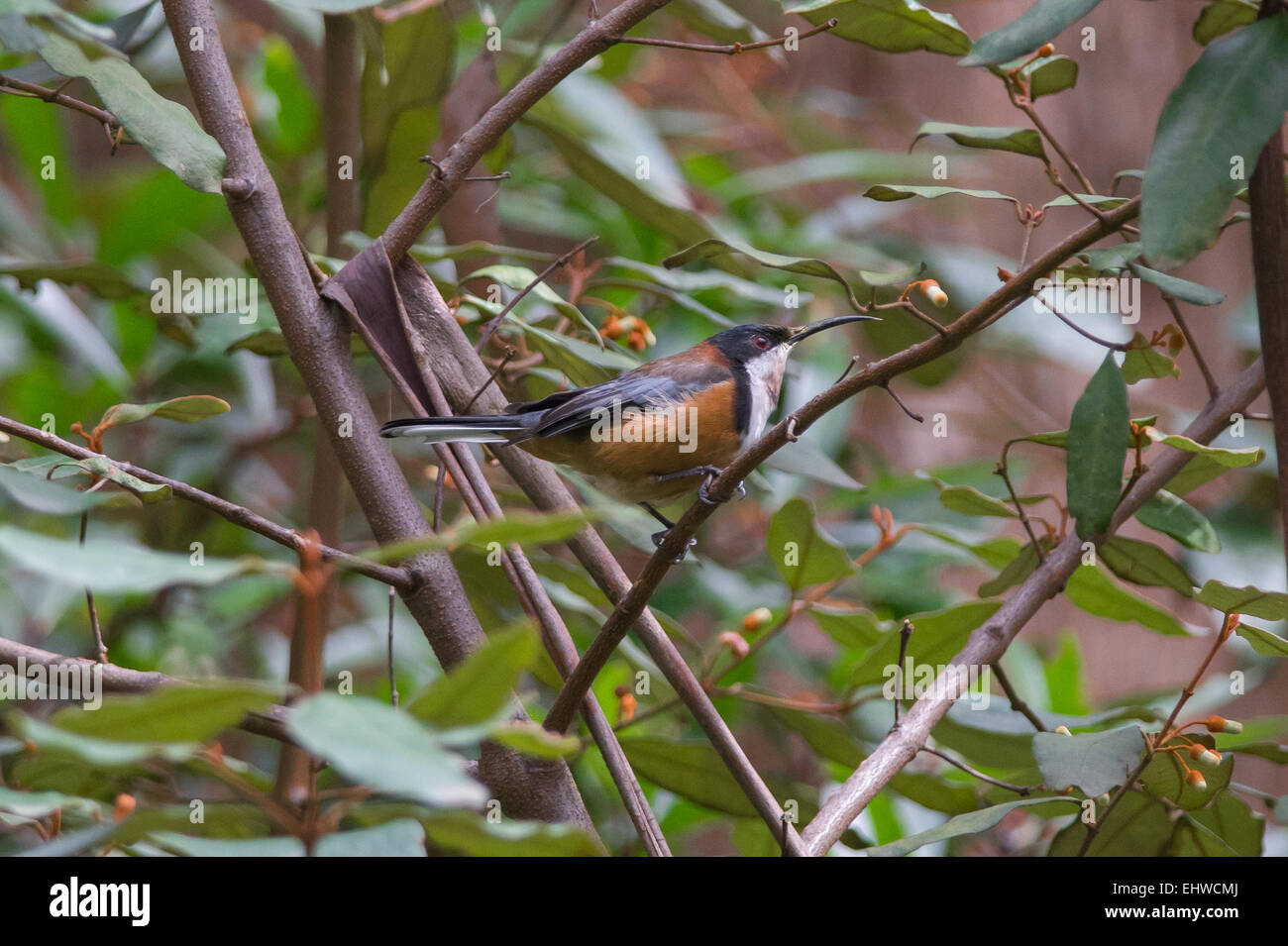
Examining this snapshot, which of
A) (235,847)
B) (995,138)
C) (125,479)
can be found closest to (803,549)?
(995,138)

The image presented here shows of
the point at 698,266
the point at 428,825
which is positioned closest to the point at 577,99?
the point at 698,266

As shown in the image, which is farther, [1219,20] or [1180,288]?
[1219,20]

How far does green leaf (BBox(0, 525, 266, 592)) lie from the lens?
0.67 metres

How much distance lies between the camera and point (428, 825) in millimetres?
774

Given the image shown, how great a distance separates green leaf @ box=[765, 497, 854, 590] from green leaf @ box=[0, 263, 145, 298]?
1.27 m

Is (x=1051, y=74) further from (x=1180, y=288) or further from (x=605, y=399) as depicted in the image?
(x=605, y=399)

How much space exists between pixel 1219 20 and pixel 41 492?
1605mm

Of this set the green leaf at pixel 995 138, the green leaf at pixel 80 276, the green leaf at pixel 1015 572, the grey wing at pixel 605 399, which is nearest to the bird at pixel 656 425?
the grey wing at pixel 605 399

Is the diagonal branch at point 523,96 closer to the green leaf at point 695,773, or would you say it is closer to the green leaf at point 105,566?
the green leaf at point 105,566

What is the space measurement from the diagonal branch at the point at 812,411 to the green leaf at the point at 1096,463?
26cm

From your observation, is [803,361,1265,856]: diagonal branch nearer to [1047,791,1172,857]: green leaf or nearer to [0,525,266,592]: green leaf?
[1047,791,1172,857]: green leaf

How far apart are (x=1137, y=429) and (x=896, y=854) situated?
0.65m

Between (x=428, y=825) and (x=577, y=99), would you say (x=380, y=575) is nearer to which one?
(x=428, y=825)

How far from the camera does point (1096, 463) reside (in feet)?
4.43
